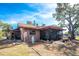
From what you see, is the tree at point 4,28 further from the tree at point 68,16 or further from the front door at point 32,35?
the tree at point 68,16

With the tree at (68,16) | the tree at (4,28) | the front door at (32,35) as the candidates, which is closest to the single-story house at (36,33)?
the front door at (32,35)

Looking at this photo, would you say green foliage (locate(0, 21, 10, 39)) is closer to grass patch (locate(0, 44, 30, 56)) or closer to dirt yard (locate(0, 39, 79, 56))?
dirt yard (locate(0, 39, 79, 56))

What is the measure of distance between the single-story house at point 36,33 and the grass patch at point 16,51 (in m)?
0.23

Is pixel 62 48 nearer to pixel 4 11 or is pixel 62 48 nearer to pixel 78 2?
pixel 78 2

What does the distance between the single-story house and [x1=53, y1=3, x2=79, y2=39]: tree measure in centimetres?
25

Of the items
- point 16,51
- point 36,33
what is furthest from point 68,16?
point 16,51

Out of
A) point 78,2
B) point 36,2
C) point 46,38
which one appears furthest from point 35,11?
point 78,2

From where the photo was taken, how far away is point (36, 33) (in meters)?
5.70

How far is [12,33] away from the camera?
18.9 ft

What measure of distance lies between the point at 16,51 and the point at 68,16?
1713 millimetres

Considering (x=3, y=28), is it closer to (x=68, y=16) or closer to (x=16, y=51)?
(x=16, y=51)

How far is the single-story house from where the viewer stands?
222 inches

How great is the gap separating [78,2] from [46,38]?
1311mm

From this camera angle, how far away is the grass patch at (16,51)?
5507mm
